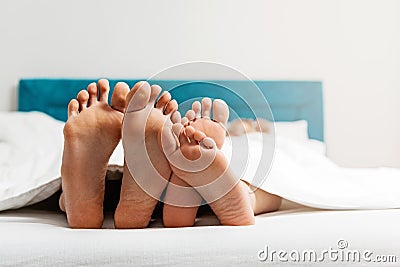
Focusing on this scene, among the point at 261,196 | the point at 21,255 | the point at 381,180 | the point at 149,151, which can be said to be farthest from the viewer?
the point at 381,180

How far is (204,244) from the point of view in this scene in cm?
110

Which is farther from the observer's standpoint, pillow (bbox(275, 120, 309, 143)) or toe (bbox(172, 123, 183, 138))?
pillow (bbox(275, 120, 309, 143))

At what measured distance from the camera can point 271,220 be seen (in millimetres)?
1253

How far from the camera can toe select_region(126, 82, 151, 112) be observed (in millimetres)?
1198

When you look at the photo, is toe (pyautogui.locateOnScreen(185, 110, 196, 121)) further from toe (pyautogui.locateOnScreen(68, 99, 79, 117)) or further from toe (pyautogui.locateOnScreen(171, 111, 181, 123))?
toe (pyautogui.locateOnScreen(68, 99, 79, 117))

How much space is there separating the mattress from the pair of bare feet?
0.14 ft

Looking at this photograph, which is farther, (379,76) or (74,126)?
(379,76)

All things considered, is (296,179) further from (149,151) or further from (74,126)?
(74,126)

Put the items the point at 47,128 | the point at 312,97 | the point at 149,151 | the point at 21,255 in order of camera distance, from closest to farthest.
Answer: the point at 21,255, the point at 149,151, the point at 47,128, the point at 312,97

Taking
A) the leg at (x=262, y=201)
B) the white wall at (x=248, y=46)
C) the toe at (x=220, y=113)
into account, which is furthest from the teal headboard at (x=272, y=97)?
the toe at (x=220, y=113)

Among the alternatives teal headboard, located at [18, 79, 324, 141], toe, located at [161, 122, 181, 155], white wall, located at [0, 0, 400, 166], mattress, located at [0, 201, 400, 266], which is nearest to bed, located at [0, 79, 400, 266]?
mattress, located at [0, 201, 400, 266]

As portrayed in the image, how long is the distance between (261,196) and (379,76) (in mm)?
1709

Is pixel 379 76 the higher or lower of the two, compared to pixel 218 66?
lower

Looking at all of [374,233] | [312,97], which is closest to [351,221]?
[374,233]
